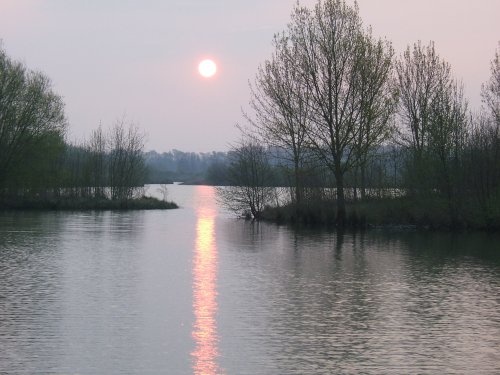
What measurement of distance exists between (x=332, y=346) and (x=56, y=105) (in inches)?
2145

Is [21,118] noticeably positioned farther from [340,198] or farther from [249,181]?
[340,198]

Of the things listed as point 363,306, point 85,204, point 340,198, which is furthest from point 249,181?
point 363,306

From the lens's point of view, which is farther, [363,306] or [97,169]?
[97,169]

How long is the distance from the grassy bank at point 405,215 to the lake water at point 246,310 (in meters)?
11.4

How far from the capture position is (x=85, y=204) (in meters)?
62.6

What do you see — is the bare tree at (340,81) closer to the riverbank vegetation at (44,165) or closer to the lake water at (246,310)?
the lake water at (246,310)

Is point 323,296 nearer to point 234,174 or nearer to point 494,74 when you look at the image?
point 494,74

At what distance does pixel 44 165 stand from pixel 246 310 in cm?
5082

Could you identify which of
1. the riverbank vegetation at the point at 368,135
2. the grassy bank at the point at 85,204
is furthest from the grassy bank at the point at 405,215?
the grassy bank at the point at 85,204

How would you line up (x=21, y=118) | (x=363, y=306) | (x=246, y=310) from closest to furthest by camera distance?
1. (x=246, y=310)
2. (x=363, y=306)
3. (x=21, y=118)

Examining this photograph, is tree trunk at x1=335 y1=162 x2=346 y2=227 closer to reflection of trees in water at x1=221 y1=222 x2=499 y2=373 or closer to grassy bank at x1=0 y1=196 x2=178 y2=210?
reflection of trees in water at x1=221 y1=222 x2=499 y2=373

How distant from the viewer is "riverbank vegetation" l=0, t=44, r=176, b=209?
57.3 metres

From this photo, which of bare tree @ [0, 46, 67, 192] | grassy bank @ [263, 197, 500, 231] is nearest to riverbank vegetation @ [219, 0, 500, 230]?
grassy bank @ [263, 197, 500, 231]

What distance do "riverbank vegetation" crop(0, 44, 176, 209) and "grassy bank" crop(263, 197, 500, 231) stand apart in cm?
2743
